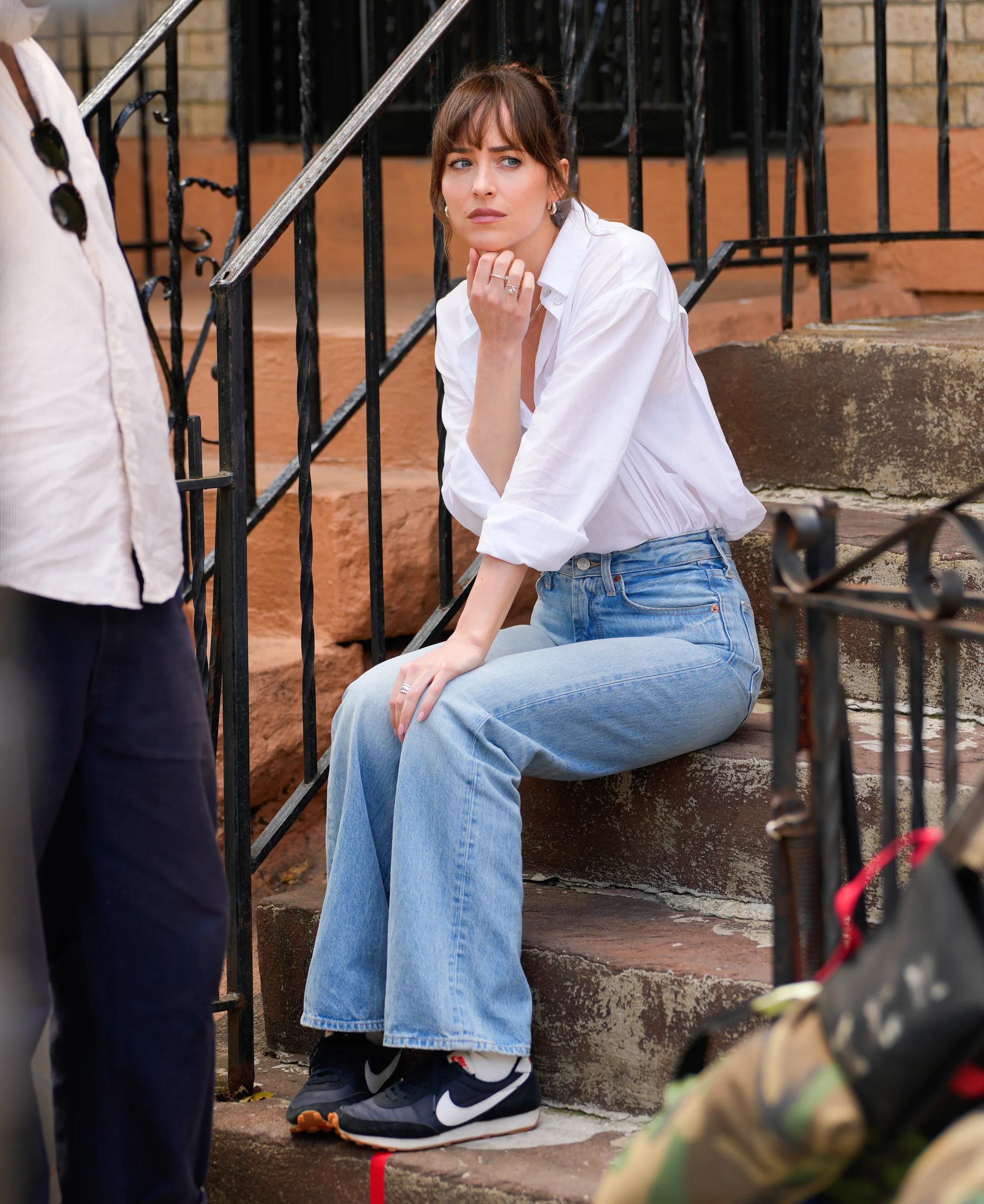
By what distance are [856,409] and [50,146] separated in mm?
2009

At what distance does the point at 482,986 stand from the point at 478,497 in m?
0.81

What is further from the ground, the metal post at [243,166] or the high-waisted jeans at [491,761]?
the metal post at [243,166]

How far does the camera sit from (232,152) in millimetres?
5688

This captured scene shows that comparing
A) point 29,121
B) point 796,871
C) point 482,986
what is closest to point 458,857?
point 482,986

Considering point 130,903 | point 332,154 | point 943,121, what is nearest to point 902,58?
point 943,121

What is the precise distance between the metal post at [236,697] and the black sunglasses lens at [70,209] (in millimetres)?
704

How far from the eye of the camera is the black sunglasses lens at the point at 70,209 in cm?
170

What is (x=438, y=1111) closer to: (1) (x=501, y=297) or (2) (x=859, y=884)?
(2) (x=859, y=884)

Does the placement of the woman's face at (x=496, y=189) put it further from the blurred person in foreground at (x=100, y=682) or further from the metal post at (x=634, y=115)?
the blurred person in foreground at (x=100, y=682)

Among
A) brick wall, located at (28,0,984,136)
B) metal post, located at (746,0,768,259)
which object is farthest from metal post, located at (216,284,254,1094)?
brick wall, located at (28,0,984,136)

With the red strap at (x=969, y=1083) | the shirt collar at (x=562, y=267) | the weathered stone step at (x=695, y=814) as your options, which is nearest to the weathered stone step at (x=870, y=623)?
the weathered stone step at (x=695, y=814)

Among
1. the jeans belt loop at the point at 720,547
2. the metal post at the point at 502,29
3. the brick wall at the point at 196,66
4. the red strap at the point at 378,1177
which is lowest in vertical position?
the red strap at the point at 378,1177

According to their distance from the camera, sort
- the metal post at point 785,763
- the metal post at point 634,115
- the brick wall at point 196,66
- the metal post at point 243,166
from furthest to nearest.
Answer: the brick wall at point 196,66, the metal post at point 243,166, the metal post at point 634,115, the metal post at point 785,763

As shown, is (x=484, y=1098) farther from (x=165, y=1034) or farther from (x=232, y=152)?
(x=232, y=152)
